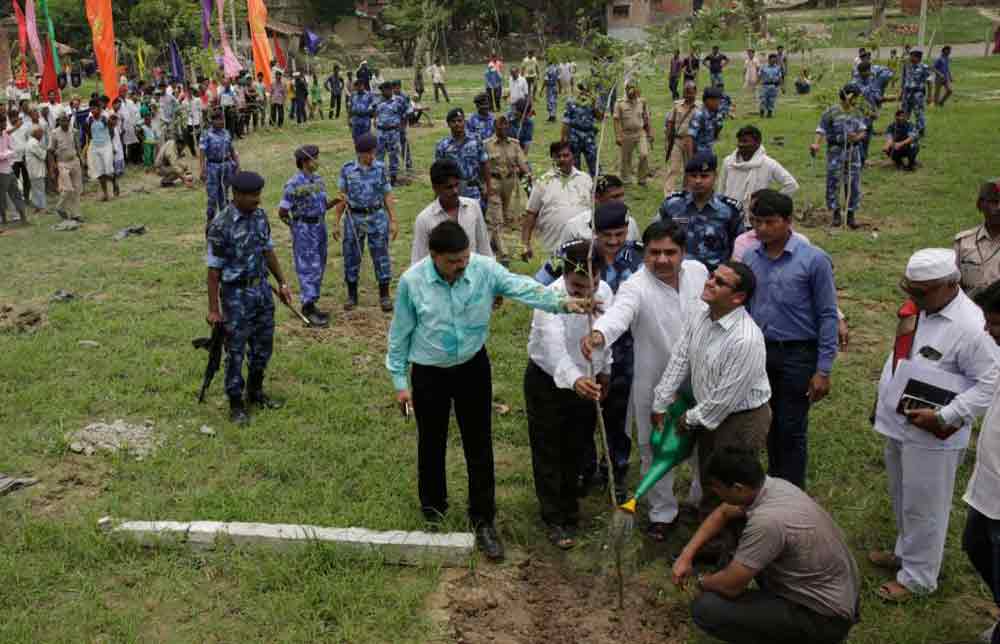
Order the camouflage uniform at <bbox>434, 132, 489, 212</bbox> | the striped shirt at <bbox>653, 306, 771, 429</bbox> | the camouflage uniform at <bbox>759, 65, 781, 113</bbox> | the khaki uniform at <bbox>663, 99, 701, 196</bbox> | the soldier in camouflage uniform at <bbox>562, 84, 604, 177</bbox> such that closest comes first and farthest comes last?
Answer: 1. the striped shirt at <bbox>653, 306, 771, 429</bbox>
2. the camouflage uniform at <bbox>434, 132, 489, 212</bbox>
3. the khaki uniform at <bbox>663, 99, 701, 196</bbox>
4. the soldier in camouflage uniform at <bbox>562, 84, 604, 177</bbox>
5. the camouflage uniform at <bbox>759, 65, 781, 113</bbox>

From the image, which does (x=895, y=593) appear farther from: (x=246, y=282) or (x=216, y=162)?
(x=216, y=162)

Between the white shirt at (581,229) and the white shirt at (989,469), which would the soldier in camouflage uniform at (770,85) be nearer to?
the white shirt at (581,229)

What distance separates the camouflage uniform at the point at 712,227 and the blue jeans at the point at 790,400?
120 cm

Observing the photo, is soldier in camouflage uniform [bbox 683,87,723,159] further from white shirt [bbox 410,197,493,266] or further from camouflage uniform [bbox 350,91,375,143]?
camouflage uniform [bbox 350,91,375,143]

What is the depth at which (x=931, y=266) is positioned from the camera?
4051 mm

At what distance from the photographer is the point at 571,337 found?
15.6ft

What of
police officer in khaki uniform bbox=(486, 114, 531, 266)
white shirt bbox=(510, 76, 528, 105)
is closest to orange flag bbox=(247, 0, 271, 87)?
white shirt bbox=(510, 76, 528, 105)

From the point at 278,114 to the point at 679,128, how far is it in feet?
53.0

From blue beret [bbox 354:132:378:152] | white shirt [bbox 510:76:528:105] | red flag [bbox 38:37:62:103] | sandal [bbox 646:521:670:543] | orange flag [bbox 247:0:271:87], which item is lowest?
sandal [bbox 646:521:670:543]

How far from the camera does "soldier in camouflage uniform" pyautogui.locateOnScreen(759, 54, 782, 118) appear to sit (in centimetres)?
2150

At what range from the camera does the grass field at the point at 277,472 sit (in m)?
4.42

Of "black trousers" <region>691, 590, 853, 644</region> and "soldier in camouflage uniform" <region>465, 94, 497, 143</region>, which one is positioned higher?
"soldier in camouflage uniform" <region>465, 94, 497, 143</region>

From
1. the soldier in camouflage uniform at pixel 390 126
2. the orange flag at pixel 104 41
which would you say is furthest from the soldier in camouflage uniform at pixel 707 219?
the orange flag at pixel 104 41

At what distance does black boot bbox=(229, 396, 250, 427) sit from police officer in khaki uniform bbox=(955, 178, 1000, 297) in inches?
197
